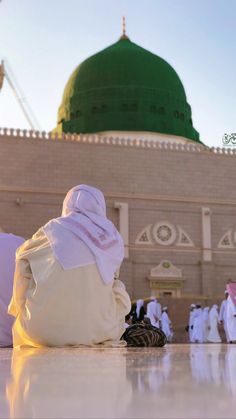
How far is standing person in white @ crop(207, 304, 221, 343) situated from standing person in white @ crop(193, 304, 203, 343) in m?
0.26

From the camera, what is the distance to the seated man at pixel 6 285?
3.93m

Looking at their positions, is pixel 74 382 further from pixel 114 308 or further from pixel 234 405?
pixel 114 308

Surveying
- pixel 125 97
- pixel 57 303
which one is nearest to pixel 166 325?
pixel 125 97

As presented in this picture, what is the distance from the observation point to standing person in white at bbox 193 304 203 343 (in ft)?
42.4

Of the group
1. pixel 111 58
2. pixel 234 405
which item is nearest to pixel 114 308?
pixel 234 405

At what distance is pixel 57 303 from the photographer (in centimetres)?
319

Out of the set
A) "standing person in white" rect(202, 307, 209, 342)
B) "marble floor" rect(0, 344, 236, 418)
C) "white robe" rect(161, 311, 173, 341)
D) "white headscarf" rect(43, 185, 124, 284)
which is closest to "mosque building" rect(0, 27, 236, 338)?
"standing person in white" rect(202, 307, 209, 342)

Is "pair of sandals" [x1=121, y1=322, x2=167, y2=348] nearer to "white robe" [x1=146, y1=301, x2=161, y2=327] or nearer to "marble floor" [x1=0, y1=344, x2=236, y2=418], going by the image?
"marble floor" [x1=0, y1=344, x2=236, y2=418]

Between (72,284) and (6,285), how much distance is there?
0.90 m

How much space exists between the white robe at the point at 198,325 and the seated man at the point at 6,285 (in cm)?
936

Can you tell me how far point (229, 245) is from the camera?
17500 mm

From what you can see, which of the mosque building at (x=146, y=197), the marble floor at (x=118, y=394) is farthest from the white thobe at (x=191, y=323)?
the marble floor at (x=118, y=394)

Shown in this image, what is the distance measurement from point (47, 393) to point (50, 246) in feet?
7.49

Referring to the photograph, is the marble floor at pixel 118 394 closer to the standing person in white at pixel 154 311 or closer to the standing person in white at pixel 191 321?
the standing person in white at pixel 154 311
